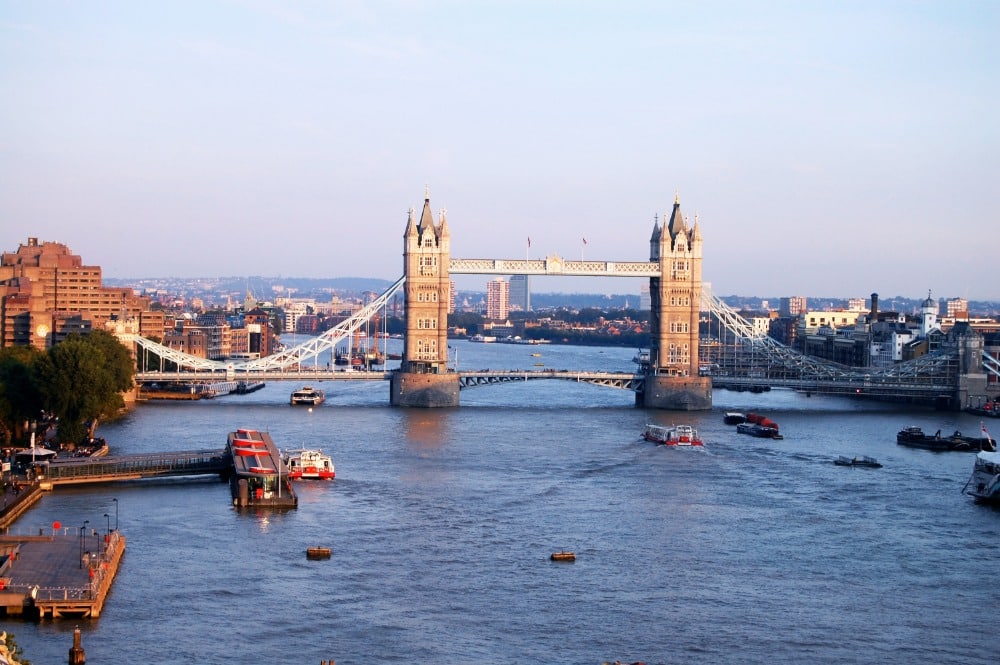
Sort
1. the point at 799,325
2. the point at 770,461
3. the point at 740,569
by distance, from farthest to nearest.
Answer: the point at 799,325, the point at 770,461, the point at 740,569

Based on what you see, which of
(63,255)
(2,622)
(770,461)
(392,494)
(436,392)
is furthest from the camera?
(63,255)

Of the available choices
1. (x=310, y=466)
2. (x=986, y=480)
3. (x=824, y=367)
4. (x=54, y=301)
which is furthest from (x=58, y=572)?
(x=54, y=301)

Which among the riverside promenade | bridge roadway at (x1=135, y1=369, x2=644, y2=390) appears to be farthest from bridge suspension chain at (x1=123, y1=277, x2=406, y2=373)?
the riverside promenade

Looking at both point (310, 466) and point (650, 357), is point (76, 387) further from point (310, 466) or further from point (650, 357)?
point (650, 357)

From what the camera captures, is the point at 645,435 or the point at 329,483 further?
the point at 645,435

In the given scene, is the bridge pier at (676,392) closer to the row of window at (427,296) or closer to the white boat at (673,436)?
the row of window at (427,296)

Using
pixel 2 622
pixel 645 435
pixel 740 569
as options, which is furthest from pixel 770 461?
pixel 2 622

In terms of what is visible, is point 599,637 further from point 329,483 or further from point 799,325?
point 799,325

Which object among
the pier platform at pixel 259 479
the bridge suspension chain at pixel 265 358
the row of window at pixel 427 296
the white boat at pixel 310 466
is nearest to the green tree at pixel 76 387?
the pier platform at pixel 259 479

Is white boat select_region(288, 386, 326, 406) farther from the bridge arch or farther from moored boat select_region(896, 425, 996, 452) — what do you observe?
moored boat select_region(896, 425, 996, 452)
